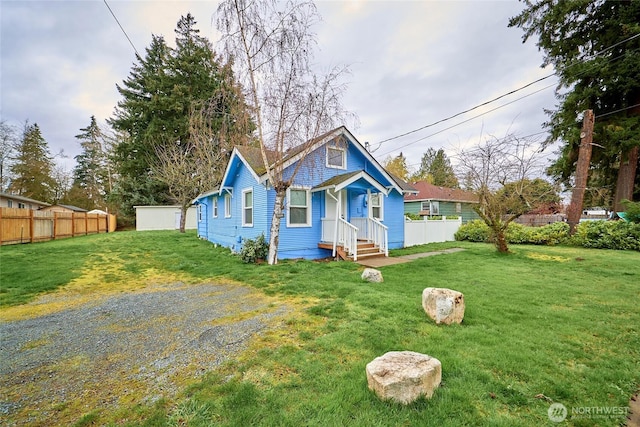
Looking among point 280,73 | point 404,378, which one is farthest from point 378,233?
point 404,378

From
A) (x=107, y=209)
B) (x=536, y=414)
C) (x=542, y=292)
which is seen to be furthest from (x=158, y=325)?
(x=107, y=209)

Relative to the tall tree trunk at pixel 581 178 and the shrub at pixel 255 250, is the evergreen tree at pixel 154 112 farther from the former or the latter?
the tall tree trunk at pixel 581 178

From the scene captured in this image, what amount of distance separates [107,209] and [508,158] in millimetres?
37136

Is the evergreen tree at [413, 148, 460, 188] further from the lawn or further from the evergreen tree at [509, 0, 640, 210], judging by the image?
the lawn

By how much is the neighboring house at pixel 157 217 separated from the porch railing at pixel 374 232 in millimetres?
20499

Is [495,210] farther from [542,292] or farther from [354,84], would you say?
[354,84]

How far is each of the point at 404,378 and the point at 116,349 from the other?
3401mm

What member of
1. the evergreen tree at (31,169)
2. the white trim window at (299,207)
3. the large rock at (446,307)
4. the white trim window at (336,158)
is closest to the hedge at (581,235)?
the white trim window at (336,158)

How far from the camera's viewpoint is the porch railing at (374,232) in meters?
9.83

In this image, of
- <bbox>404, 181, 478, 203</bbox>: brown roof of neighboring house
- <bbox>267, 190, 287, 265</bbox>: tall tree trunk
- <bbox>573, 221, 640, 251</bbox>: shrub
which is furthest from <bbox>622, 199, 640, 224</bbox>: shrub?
<bbox>404, 181, 478, 203</bbox>: brown roof of neighboring house

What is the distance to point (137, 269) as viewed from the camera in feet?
27.0

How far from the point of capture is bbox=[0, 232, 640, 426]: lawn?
2139 millimetres

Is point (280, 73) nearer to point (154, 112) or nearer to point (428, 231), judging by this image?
point (428, 231)

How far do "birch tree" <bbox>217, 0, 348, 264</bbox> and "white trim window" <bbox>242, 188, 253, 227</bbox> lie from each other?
2.61m
